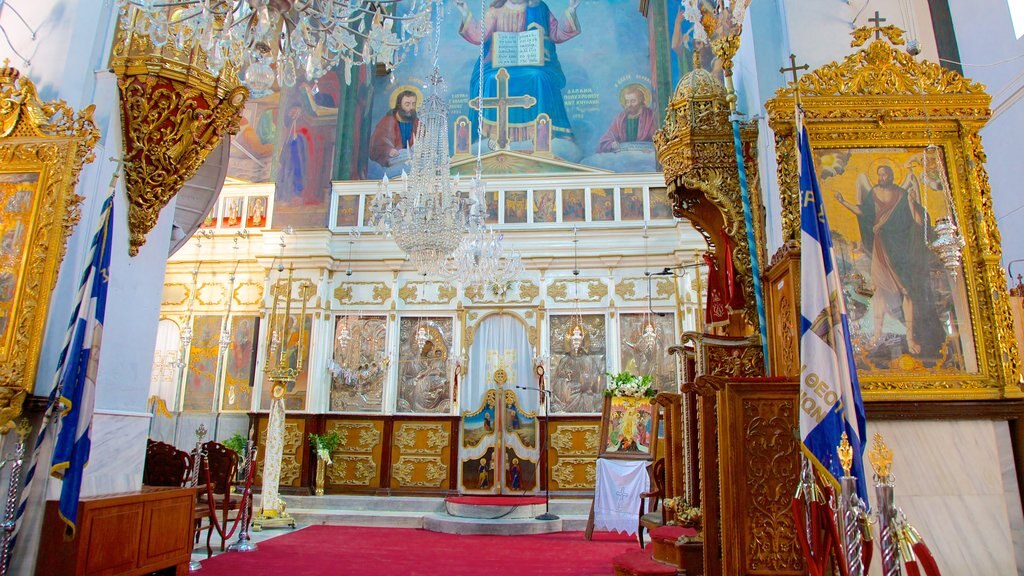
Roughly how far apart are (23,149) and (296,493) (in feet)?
26.7

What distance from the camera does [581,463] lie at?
11.3 meters

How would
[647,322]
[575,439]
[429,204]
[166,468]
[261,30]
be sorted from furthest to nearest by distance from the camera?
[647,322] → [575,439] → [429,204] → [166,468] → [261,30]

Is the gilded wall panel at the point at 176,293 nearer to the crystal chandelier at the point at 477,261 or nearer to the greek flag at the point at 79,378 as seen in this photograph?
the crystal chandelier at the point at 477,261

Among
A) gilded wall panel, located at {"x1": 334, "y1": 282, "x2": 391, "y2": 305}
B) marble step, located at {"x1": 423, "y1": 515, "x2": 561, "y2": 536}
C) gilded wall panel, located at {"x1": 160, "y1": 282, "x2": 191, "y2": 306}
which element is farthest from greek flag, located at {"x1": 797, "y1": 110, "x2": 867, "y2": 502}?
gilded wall panel, located at {"x1": 160, "y1": 282, "x2": 191, "y2": 306}

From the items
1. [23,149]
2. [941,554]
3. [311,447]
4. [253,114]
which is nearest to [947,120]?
[941,554]

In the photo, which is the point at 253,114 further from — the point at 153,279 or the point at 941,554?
the point at 941,554

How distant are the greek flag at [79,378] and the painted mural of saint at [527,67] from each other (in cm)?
1080

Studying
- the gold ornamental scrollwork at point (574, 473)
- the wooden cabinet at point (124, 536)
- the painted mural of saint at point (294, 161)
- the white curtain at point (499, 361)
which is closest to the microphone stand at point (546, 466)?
the gold ornamental scrollwork at point (574, 473)

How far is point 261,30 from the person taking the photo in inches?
163

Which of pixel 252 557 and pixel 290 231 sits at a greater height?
pixel 290 231

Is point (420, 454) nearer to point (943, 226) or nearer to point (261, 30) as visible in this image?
point (261, 30)

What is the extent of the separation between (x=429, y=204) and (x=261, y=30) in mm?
4548

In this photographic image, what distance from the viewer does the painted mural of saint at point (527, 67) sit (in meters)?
14.1

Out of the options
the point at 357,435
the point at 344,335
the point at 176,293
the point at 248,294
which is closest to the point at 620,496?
the point at 357,435
